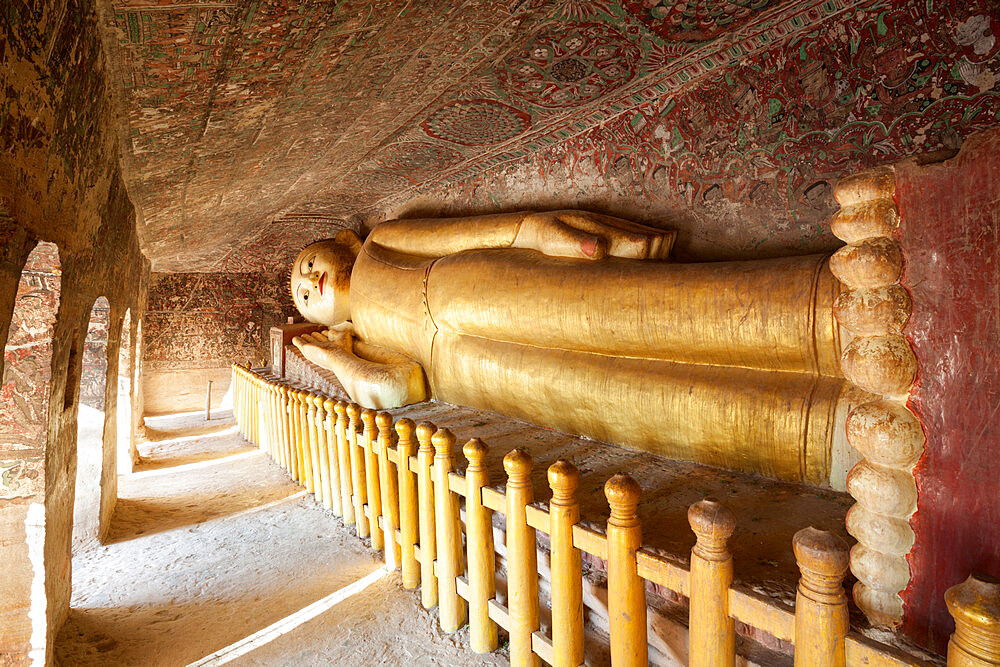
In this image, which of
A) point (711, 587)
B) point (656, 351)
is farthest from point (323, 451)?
point (711, 587)

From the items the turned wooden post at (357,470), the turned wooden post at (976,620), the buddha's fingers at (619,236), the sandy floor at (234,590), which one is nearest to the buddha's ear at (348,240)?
the sandy floor at (234,590)

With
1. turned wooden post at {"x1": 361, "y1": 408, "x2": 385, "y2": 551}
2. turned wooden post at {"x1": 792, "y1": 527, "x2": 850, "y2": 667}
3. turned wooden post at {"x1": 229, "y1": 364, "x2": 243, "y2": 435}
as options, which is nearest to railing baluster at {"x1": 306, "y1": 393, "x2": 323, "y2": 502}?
turned wooden post at {"x1": 361, "y1": 408, "x2": 385, "y2": 551}

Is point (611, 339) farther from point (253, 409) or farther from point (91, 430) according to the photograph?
point (253, 409)

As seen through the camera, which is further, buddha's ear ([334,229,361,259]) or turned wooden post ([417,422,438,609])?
buddha's ear ([334,229,361,259])

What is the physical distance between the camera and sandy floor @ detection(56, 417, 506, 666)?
6.27 feet

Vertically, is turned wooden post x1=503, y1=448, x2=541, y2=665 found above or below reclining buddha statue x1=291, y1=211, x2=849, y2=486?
below

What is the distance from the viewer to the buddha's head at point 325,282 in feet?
16.6

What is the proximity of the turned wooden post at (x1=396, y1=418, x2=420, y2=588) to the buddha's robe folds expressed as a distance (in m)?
0.79

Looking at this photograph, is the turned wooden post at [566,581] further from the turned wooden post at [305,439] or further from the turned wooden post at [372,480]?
the turned wooden post at [305,439]

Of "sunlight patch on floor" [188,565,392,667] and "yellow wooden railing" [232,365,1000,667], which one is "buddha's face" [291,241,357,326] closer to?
"yellow wooden railing" [232,365,1000,667]

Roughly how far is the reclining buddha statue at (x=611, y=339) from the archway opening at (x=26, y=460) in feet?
6.10

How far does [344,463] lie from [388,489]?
1.97ft

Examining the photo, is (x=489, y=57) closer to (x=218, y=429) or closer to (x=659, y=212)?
(x=659, y=212)

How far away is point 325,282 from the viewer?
16.6 feet
